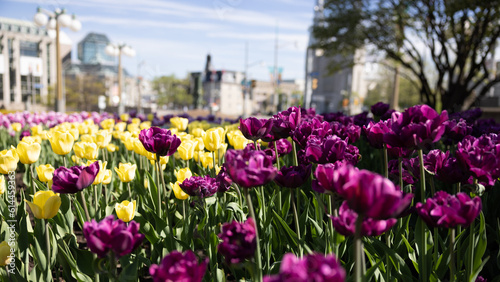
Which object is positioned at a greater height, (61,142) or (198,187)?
(61,142)

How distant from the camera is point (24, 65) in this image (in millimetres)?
58125

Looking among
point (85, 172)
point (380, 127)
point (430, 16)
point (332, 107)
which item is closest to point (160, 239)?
point (85, 172)

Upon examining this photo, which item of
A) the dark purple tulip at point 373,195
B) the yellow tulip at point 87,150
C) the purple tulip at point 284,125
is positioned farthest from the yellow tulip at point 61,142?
the dark purple tulip at point 373,195

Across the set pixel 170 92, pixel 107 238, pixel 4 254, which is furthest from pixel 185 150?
pixel 170 92

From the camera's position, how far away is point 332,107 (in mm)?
85812

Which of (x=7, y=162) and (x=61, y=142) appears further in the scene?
(x=61, y=142)

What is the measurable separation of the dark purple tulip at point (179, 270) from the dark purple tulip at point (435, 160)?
1200mm

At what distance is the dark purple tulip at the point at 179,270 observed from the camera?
2.98 ft

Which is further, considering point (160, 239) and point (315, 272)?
point (160, 239)

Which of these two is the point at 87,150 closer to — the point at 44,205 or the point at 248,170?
the point at 44,205

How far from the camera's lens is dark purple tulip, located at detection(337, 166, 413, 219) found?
856 millimetres

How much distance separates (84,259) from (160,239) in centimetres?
38

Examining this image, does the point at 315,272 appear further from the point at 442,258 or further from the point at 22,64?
the point at 22,64

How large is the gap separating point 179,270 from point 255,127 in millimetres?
1074
